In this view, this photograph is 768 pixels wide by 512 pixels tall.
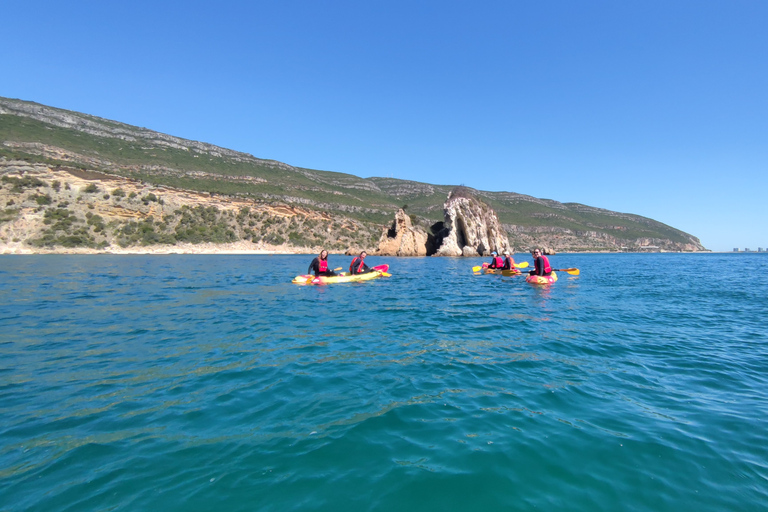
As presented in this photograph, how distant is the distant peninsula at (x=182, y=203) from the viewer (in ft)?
160

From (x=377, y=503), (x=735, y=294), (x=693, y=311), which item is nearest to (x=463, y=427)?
(x=377, y=503)

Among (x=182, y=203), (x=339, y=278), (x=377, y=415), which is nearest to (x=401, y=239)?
(x=182, y=203)

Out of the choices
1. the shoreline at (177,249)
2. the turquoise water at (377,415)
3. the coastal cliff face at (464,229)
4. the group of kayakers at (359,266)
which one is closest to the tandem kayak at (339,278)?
the group of kayakers at (359,266)

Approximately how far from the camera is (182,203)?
63125mm

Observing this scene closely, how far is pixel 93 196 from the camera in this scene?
5281 centimetres

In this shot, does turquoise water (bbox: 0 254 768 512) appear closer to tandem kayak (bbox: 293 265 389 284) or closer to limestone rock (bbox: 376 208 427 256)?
tandem kayak (bbox: 293 265 389 284)

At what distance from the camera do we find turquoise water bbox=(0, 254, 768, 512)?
10.4ft

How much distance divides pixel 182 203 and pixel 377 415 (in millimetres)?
69662

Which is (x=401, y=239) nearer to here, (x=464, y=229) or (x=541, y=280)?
(x=464, y=229)

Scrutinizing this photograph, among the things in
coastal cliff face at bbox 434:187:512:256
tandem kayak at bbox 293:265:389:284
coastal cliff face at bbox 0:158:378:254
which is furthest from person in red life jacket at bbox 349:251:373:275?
coastal cliff face at bbox 434:187:512:256

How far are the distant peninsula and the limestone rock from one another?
0.84 meters

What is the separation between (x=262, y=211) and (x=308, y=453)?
74115 millimetres

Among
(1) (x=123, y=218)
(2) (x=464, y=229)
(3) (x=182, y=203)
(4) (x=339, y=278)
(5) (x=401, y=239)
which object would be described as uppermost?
(2) (x=464, y=229)

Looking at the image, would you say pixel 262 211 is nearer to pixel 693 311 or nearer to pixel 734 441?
pixel 693 311
